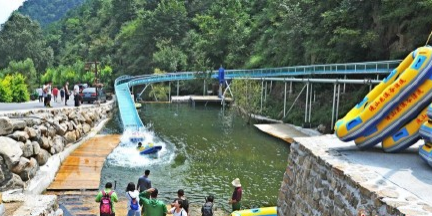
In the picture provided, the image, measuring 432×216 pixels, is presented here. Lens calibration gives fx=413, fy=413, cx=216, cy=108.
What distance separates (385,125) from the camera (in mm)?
7785

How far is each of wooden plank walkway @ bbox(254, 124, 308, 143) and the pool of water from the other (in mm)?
535

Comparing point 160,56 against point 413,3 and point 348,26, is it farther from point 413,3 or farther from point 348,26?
point 413,3

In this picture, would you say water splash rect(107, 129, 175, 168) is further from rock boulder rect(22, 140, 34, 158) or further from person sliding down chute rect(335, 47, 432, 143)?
person sliding down chute rect(335, 47, 432, 143)

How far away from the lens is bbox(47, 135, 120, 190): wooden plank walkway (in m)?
15.5

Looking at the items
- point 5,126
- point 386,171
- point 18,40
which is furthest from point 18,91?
point 18,40

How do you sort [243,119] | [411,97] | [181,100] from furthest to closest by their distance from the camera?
[181,100] < [243,119] < [411,97]

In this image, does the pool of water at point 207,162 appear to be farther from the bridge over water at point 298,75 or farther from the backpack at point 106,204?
the backpack at point 106,204

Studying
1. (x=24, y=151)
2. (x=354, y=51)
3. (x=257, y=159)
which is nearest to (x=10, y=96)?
(x=24, y=151)

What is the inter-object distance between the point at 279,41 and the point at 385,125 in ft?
107

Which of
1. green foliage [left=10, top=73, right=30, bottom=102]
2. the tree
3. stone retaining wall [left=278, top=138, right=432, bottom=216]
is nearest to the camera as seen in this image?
stone retaining wall [left=278, top=138, right=432, bottom=216]

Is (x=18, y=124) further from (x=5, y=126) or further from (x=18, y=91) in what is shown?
(x=18, y=91)

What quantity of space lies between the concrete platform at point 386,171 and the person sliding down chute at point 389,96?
48cm

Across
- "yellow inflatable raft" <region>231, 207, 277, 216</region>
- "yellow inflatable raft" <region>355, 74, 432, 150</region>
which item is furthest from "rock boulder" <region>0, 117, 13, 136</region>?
"yellow inflatable raft" <region>355, 74, 432, 150</region>

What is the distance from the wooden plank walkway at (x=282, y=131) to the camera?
86.2 ft
